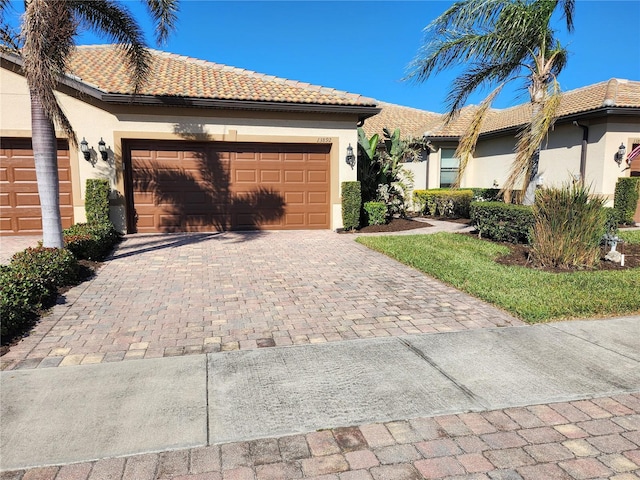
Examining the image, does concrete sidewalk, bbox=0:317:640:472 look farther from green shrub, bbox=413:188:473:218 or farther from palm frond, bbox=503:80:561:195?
green shrub, bbox=413:188:473:218

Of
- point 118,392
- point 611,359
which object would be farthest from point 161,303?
point 611,359

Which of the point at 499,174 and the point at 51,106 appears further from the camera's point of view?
the point at 499,174

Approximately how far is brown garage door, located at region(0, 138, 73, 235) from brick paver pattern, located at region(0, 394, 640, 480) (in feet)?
38.5

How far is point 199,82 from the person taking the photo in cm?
1353

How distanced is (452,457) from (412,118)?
24.5 meters

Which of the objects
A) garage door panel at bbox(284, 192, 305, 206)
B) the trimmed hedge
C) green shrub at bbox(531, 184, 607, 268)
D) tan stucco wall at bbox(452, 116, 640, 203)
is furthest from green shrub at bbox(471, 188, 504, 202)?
the trimmed hedge

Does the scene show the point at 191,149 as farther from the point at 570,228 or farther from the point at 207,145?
the point at 570,228

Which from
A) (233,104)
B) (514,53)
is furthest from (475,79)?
(233,104)

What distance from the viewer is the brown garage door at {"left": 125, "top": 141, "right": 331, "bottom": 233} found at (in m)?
12.7

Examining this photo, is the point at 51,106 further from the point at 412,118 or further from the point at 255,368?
the point at 412,118

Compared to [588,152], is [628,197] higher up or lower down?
lower down

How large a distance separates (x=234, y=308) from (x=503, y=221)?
769cm

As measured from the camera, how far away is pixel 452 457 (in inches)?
106

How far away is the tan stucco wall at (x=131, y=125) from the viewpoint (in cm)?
1163
